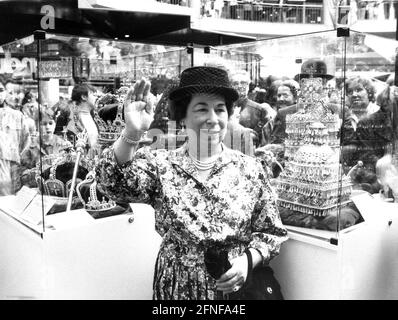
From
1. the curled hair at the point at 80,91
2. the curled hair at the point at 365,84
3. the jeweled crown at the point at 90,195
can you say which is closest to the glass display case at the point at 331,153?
the curled hair at the point at 365,84

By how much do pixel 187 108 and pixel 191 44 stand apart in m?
0.55

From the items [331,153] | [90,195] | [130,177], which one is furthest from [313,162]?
[90,195]

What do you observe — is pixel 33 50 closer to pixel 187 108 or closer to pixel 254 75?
pixel 187 108

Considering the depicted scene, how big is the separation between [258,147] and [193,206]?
56cm

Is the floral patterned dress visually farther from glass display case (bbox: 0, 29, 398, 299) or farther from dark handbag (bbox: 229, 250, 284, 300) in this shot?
glass display case (bbox: 0, 29, 398, 299)

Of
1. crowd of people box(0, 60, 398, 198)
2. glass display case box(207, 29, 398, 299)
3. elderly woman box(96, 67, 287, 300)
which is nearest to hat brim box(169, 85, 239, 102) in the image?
elderly woman box(96, 67, 287, 300)

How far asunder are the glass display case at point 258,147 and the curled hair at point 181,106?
0.18 m

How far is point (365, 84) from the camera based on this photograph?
160 cm

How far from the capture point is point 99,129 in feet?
5.28

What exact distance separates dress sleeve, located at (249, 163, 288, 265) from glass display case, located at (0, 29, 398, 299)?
0.25 m

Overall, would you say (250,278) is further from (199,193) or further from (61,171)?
(61,171)

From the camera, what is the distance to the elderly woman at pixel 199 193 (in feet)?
4.13

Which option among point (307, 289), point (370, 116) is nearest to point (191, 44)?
point (370, 116)

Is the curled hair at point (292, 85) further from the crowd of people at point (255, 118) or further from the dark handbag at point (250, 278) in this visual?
the dark handbag at point (250, 278)
